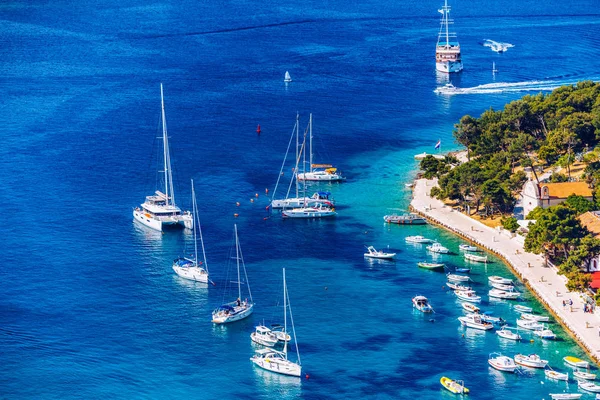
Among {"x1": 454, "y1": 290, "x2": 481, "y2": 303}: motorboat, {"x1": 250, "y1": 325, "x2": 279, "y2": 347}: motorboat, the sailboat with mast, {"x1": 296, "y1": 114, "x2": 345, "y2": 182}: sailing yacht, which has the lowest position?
the sailboat with mast

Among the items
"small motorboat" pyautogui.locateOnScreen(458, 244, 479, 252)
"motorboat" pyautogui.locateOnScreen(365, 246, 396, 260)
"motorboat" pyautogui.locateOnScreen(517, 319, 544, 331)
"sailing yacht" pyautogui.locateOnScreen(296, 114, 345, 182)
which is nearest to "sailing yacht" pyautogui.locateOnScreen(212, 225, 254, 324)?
"motorboat" pyautogui.locateOnScreen(365, 246, 396, 260)

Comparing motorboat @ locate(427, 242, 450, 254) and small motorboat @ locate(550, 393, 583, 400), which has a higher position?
motorboat @ locate(427, 242, 450, 254)

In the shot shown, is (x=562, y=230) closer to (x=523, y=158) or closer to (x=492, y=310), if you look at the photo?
(x=492, y=310)

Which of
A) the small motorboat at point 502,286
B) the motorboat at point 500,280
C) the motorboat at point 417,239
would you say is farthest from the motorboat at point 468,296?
the motorboat at point 417,239

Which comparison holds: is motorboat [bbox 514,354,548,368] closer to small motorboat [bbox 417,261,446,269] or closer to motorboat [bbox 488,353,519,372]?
motorboat [bbox 488,353,519,372]

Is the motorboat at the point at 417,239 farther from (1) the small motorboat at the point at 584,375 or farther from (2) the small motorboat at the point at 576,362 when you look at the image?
(1) the small motorboat at the point at 584,375

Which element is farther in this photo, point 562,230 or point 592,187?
point 592,187

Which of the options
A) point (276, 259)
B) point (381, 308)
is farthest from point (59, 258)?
point (381, 308)
